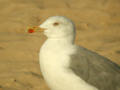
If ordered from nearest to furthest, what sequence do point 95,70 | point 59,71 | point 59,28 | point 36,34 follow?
point 59,71, point 95,70, point 59,28, point 36,34

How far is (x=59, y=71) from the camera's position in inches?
124

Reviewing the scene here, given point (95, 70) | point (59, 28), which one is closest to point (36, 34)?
point (59, 28)

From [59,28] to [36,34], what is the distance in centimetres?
272

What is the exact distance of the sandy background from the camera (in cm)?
444

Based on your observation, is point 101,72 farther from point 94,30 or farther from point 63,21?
point 94,30

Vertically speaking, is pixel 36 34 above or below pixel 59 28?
below

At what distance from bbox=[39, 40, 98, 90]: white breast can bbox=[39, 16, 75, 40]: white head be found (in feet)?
0.72

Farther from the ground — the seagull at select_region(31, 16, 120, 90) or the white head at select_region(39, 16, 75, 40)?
the white head at select_region(39, 16, 75, 40)

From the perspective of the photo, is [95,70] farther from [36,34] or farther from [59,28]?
[36,34]

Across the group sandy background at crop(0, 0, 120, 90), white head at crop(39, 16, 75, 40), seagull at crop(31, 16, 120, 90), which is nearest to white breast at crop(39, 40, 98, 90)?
seagull at crop(31, 16, 120, 90)

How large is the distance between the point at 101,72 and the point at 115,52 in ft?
6.24

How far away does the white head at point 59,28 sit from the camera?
11.4 feet

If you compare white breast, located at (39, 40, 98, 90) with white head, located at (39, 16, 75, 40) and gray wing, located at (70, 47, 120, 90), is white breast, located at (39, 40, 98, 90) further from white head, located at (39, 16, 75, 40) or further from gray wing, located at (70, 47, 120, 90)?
white head, located at (39, 16, 75, 40)

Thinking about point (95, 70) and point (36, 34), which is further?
point (36, 34)
